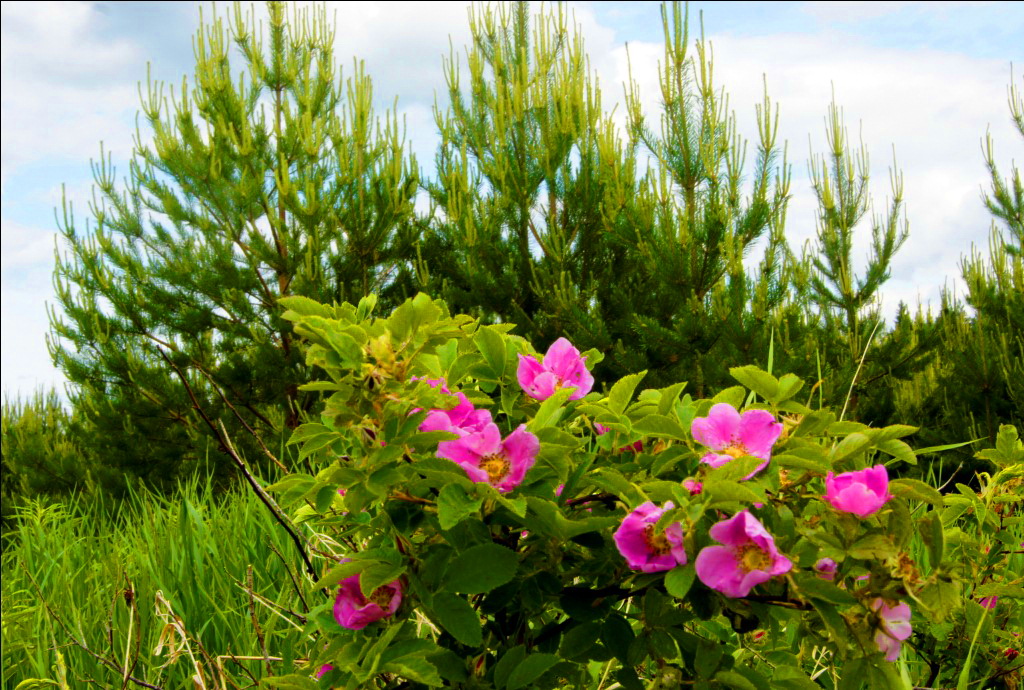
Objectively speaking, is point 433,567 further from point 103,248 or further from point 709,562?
point 103,248

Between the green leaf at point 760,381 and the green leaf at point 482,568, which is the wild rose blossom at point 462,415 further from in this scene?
the green leaf at point 760,381

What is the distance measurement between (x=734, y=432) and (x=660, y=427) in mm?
93

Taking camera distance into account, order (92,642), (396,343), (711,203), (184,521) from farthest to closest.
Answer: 1. (711,203)
2. (184,521)
3. (92,642)
4. (396,343)

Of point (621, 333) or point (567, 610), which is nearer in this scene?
point (567, 610)

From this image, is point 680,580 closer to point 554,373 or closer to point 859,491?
point 859,491

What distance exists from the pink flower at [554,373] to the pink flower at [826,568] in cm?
39

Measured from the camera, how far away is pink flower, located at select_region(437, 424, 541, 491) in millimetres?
1057

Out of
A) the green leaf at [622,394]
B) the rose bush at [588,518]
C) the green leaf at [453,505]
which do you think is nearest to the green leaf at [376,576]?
the rose bush at [588,518]

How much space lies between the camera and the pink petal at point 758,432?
1.03 meters

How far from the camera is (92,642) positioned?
2.40 metres

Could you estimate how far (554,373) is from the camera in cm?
127

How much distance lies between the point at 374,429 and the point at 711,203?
13.9 ft

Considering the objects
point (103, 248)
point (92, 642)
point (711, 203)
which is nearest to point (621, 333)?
point (711, 203)

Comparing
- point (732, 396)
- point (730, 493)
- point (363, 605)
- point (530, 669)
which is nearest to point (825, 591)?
point (730, 493)
